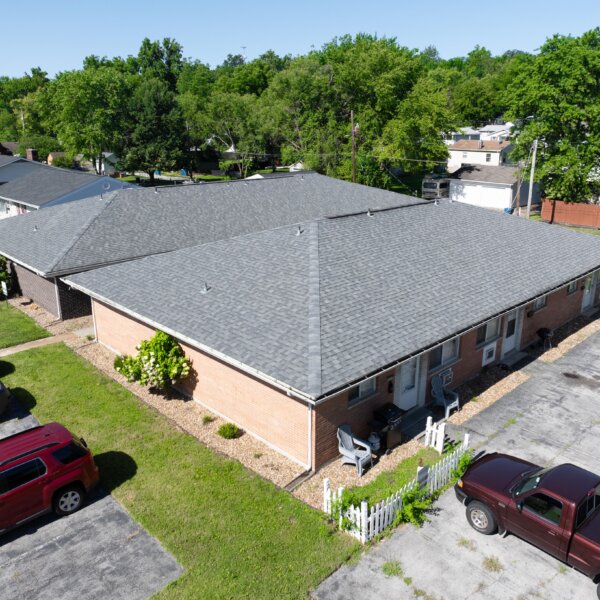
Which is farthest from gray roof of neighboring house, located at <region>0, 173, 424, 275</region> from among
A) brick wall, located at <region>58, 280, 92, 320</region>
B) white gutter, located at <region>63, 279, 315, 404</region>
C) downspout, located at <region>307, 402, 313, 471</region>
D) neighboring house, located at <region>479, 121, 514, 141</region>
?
neighboring house, located at <region>479, 121, 514, 141</region>

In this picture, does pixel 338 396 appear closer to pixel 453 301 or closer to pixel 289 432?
pixel 289 432

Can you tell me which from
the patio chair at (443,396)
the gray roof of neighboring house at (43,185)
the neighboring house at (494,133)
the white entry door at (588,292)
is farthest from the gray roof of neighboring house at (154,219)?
the neighboring house at (494,133)

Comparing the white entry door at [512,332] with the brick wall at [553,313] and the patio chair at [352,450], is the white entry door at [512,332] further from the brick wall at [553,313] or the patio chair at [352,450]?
the patio chair at [352,450]

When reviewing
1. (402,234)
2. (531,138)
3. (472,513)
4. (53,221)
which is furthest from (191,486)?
(531,138)

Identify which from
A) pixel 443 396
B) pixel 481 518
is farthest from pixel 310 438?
pixel 443 396

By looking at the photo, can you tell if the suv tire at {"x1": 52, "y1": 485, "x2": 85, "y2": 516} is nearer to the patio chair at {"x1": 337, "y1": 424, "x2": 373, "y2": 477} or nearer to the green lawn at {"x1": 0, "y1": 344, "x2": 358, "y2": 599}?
the green lawn at {"x1": 0, "y1": 344, "x2": 358, "y2": 599}

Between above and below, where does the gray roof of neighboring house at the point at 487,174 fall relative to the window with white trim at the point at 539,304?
above
